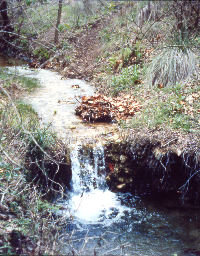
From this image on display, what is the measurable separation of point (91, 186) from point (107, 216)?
735mm

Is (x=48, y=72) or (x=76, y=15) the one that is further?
(x=76, y=15)

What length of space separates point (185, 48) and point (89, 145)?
3.75 m

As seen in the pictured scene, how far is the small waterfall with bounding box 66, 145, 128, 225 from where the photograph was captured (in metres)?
5.09

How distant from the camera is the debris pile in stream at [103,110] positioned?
6.65m

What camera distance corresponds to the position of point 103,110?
6688 millimetres

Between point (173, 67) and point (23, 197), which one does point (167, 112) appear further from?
point (23, 197)

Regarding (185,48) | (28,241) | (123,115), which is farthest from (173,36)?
(28,241)

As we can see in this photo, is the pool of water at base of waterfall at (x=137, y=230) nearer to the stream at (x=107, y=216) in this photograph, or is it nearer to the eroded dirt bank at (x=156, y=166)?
the stream at (x=107, y=216)

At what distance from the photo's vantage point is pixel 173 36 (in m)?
7.97

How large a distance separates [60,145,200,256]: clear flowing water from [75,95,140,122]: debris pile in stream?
1.23m

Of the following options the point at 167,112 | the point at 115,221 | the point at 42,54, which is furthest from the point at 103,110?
the point at 42,54

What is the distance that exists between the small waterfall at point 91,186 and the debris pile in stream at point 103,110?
1.22 m

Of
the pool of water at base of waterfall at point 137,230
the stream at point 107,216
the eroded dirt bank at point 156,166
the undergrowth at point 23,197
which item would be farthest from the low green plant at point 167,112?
the undergrowth at point 23,197

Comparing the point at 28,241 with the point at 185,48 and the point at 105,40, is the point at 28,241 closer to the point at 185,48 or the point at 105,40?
the point at 185,48
